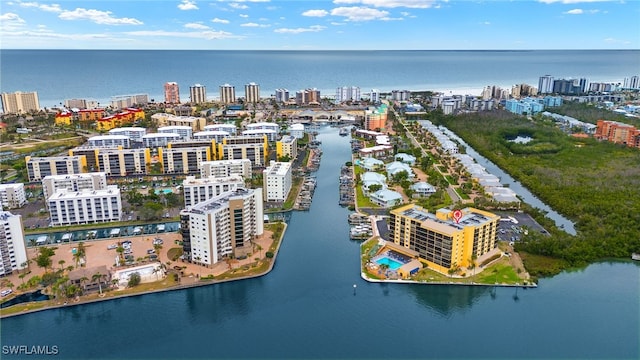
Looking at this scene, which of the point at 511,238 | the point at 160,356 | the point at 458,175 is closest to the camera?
the point at 160,356

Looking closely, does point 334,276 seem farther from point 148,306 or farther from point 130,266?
point 130,266

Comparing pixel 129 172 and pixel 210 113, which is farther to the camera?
pixel 210 113

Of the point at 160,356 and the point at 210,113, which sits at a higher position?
the point at 210,113

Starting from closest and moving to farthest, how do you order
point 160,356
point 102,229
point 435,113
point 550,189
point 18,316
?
point 160,356, point 18,316, point 102,229, point 550,189, point 435,113

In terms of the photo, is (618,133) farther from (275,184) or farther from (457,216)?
(275,184)

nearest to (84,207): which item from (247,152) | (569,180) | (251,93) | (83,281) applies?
(83,281)

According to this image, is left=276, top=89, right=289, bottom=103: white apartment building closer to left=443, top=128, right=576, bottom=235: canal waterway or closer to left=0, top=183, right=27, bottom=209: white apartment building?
left=443, top=128, right=576, bottom=235: canal waterway

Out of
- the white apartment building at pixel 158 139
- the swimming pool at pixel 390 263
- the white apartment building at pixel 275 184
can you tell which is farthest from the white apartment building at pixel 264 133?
the swimming pool at pixel 390 263

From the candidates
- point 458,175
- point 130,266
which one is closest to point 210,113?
point 458,175
